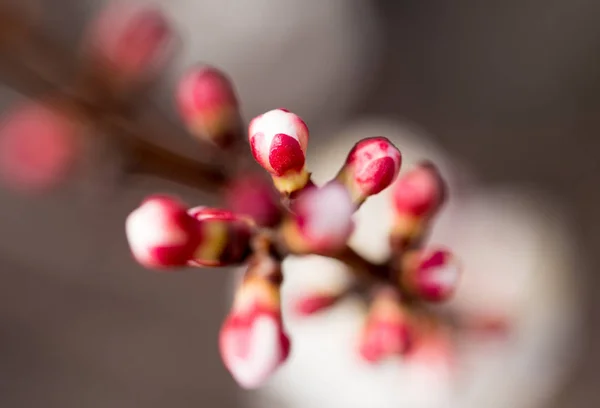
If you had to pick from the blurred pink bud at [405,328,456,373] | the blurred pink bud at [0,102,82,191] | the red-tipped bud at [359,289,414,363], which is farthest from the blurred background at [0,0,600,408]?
the red-tipped bud at [359,289,414,363]

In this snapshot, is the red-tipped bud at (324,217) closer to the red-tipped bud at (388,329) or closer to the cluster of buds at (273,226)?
the cluster of buds at (273,226)

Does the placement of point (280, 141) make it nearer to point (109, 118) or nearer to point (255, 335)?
point (255, 335)

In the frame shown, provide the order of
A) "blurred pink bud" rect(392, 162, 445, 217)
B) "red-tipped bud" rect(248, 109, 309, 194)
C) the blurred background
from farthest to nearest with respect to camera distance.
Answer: the blurred background, "blurred pink bud" rect(392, 162, 445, 217), "red-tipped bud" rect(248, 109, 309, 194)

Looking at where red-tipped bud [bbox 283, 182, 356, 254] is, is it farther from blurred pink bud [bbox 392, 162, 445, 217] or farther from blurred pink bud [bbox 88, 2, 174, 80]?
blurred pink bud [bbox 88, 2, 174, 80]

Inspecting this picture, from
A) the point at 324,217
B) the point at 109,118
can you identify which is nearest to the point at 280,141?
the point at 324,217

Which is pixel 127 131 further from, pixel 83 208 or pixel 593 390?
pixel 593 390

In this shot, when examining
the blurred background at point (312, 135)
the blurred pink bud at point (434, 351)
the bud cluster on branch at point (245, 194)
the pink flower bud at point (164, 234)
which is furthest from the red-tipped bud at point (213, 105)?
the blurred background at point (312, 135)
